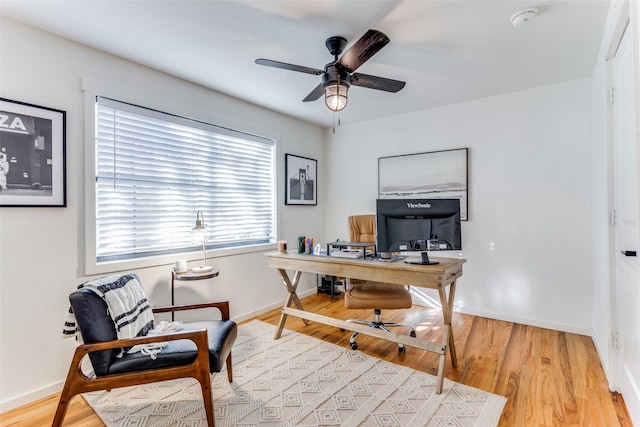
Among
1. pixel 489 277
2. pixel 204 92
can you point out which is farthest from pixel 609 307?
pixel 204 92

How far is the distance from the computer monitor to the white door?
90 cm

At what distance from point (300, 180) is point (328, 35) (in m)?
2.23

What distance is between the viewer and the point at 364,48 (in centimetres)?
177

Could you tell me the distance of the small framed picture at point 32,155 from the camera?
1.88 metres

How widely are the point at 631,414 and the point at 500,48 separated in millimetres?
2501

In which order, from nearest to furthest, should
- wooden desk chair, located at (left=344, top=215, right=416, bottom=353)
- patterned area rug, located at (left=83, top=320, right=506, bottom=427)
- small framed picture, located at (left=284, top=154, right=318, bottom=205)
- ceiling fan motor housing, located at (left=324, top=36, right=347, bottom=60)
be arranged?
patterned area rug, located at (left=83, top=320, right=506, bottom=427), ceiling fan motor housing, located at (left=324, top=36, right=347, bottom=60), wooden desk chair, located at (left=344, top=215, right=416, bottom=353), small framed picture, located at (left=284, top=154, right=318, bottom=205)

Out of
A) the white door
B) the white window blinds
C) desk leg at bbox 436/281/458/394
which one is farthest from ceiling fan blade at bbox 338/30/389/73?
the white window blinds

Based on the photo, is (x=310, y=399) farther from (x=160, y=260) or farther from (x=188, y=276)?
(x=160, y=260)

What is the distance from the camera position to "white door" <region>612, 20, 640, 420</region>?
1.62m

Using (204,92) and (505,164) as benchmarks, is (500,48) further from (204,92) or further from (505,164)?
(204,92)

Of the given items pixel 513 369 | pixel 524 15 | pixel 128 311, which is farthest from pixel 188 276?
pixel 524 15

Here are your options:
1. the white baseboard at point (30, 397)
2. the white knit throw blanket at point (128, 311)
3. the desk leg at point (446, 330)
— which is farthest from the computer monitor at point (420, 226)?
the white baseboard at point (30, 397)

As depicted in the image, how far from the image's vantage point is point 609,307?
2.03m

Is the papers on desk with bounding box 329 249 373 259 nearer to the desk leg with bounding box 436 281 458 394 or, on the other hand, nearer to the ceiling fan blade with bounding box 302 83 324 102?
the desk leg with bounding box 436 281 458 394
